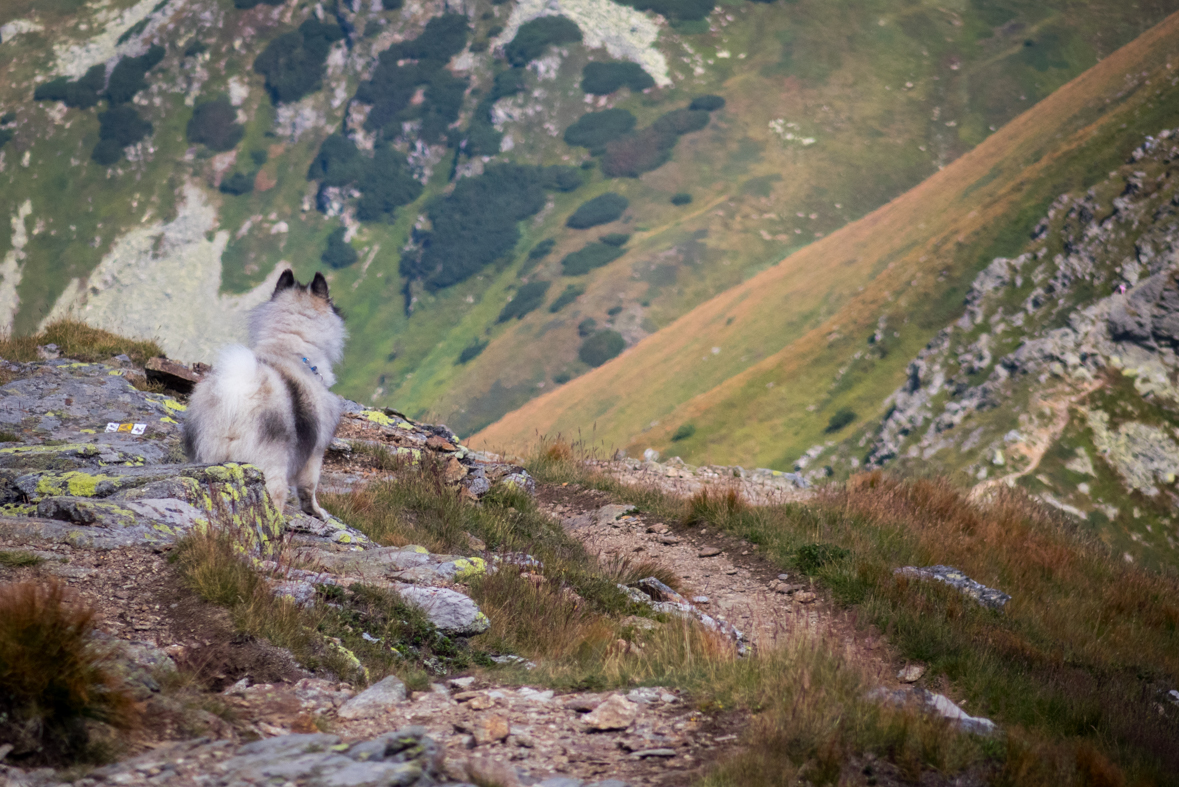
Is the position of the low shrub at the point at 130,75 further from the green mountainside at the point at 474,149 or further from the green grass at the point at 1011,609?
the green grass at the point at 1011,609

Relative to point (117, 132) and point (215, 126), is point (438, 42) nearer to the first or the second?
point (215, 126)

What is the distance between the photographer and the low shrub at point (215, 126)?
168 m

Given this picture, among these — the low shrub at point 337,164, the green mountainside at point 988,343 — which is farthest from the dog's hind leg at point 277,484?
the low shrub at point 337,164

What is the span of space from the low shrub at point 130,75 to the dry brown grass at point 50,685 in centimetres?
20170

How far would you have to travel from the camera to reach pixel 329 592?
6.00 m

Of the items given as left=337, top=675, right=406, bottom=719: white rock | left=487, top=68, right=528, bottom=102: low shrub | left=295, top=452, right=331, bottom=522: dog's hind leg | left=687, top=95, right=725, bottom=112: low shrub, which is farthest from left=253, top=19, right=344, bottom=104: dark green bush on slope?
left=337, top=675, right=406, bottom=719: white rock

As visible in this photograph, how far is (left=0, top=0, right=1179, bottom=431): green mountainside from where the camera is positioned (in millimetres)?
140750

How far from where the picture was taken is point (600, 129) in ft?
548

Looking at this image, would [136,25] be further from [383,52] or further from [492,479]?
[492,479]

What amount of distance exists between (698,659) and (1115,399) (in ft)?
208

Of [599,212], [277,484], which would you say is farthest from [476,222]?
[277,484]

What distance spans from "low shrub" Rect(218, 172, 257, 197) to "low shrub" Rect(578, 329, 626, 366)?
85270 millimetres

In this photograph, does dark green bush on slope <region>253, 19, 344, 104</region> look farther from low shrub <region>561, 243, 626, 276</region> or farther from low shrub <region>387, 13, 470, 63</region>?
low shrub <region>561, 243, 626, 276</region>

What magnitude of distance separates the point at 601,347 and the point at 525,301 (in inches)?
934
